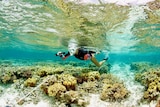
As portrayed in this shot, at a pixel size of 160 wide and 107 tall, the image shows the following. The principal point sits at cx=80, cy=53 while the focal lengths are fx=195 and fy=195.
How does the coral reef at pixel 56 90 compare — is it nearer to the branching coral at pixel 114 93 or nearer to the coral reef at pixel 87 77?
the branching coral at pixel 114 93

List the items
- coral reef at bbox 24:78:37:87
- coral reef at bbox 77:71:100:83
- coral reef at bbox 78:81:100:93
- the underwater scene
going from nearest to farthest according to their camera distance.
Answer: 1. the underwater scene
2. coral reef at bbox 78:81:100:93
3. coral reef at bbox 24:78:37:87
4. coral reef at bbox 77:71:100:83

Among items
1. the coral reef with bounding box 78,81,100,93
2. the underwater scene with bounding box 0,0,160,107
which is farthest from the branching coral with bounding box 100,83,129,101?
the coral reef with bounding box 78,81,100,93

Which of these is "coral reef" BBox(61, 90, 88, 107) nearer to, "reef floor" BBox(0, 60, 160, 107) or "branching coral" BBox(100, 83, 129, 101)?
"reef floor" BBox(0, 60, 160, 107)

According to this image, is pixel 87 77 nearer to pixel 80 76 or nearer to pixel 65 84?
pixel 80 76

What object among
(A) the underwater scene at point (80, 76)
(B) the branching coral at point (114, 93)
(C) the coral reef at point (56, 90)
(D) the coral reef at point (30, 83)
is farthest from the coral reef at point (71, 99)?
(D) the coral reef at point (30, 83)

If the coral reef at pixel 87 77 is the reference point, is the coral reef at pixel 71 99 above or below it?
below

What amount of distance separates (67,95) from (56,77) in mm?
1708

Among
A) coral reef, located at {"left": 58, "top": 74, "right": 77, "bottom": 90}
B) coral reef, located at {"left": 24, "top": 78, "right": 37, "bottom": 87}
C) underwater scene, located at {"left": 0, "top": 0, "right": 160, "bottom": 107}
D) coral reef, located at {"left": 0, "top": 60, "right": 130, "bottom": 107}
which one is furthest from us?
coral reef, located at {"left": 24, "top": 78, "right": 37, "bottom": 87}

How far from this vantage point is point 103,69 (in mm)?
14227

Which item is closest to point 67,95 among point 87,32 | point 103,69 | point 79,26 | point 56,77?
point 56,77

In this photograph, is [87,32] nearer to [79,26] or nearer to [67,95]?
[79,26]

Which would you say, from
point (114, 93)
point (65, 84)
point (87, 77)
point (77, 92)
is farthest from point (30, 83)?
point (114, 93)

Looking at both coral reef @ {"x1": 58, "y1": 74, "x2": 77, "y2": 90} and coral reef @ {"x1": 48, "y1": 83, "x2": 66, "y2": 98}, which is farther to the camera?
coral reef @ {"x1": 58, "y1": 74, "x2": 77, "y2": 90}

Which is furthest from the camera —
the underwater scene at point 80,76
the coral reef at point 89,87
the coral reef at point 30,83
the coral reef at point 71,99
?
the coral reef at point 30,83
